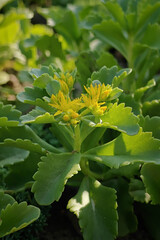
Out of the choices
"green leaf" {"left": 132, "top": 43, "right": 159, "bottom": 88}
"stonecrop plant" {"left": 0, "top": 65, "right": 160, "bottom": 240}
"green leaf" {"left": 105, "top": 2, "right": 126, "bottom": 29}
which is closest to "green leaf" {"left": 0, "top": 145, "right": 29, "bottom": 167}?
"stonecrop plant" {"left": 0, "top": 65, "right": 160, "bottom": 240}

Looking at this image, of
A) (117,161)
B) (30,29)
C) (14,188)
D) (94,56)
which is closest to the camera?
(117,161)

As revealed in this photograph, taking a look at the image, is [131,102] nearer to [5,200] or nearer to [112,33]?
[112,33]

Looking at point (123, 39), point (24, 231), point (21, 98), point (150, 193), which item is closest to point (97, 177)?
point (150, 193)

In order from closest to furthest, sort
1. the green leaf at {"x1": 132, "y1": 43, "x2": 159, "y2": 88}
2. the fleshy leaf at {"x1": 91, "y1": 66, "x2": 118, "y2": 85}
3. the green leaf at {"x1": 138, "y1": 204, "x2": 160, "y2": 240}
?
1. the fleshy leaf at {"x1": 91, "y1": 66, "x2": 118, "y2": 85}
2. the green leaf at {"x1": 138, "y1": 204, "x2": 160, "y2": 240}
3. the green leaf at {"x1": 132, "y1": 43, "x2": 159, "y2": 88}

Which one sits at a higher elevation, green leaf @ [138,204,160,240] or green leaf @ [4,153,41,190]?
green leaf @ [4,153,41,190]

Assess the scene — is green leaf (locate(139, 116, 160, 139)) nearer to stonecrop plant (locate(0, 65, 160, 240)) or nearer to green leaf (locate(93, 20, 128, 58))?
stonecrop plant (locate(0, 65, 160, 240))

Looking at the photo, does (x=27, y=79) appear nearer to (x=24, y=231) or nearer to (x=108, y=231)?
(x=24, y=231)

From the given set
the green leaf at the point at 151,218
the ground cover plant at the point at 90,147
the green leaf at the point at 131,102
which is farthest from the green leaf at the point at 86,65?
the green leaf at the point at 151,218
